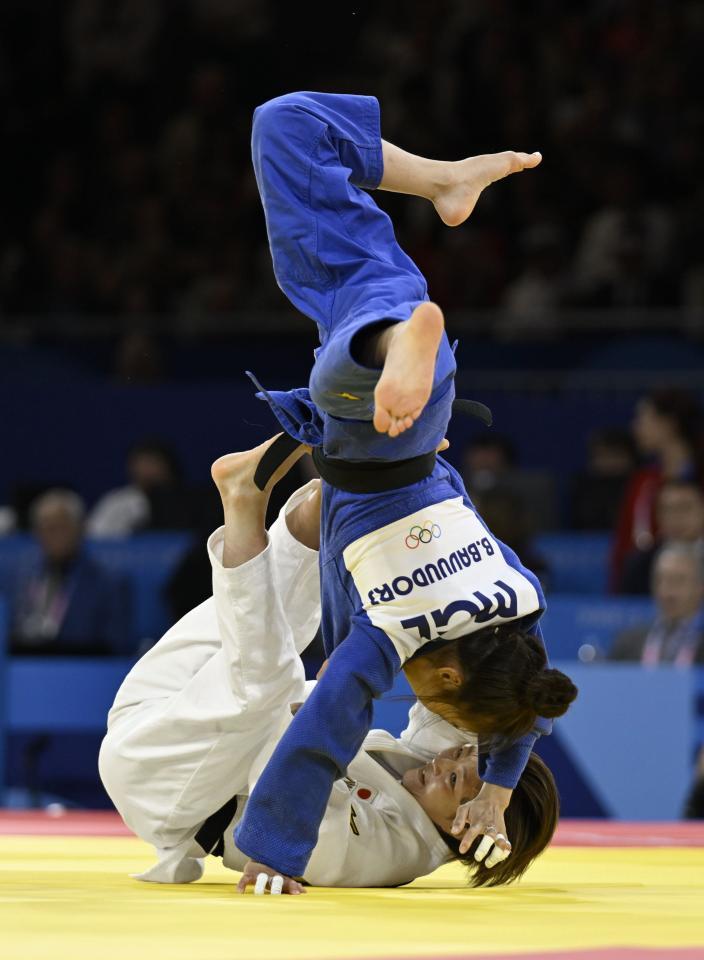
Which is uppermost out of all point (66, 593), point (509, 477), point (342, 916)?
point (342, 916)

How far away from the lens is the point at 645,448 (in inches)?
294

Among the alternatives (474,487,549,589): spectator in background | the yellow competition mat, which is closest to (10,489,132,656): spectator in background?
(474,487,549,589): spectator in background

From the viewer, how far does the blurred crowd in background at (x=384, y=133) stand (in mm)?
8953

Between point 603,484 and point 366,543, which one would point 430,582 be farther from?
point 603,484

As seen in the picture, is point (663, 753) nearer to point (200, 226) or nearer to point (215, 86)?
point (200, 226)

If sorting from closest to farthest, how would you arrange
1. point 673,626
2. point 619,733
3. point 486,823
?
point 486,823, point 619,733, point 673,626

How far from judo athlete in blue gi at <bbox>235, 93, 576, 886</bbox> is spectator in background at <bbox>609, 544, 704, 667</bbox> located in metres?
2.87

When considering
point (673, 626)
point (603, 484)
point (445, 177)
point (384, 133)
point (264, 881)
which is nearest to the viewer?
point (264, 881)

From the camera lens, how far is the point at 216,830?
10.8 ft

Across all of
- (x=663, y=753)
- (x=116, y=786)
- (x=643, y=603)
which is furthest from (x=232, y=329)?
(x=116, y=786)

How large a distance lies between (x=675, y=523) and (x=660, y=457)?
2.61ft

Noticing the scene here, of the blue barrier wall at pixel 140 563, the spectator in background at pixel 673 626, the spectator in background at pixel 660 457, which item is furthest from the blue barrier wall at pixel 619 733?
the spectator in background at pixel 660 457

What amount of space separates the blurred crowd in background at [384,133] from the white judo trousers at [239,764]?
5.23m

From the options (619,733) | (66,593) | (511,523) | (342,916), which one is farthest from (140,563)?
(342,916)
